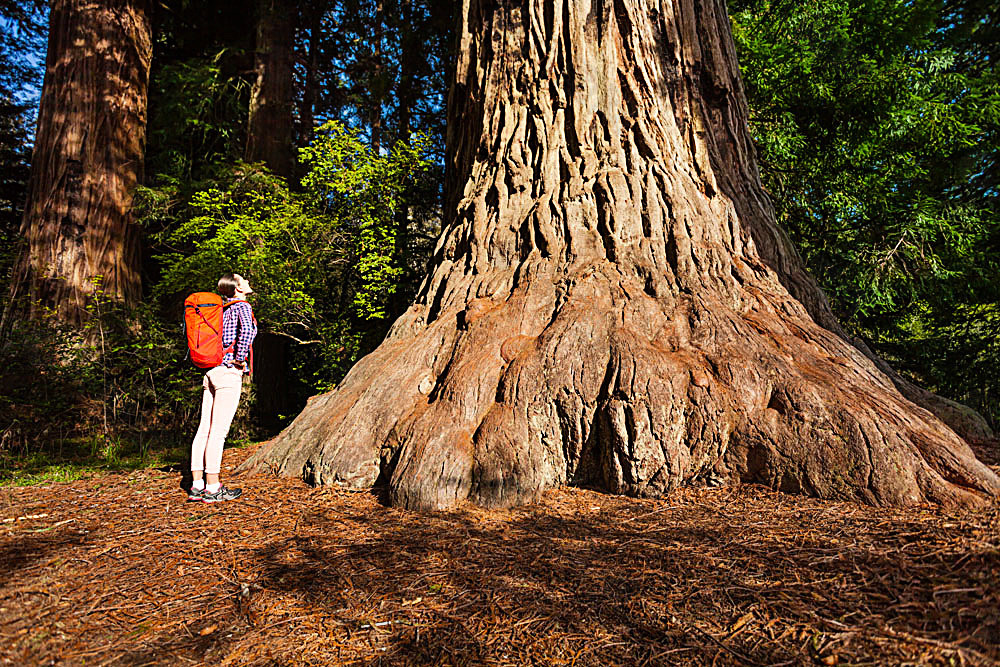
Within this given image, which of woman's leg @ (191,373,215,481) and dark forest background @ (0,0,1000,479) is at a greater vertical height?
dark forest background @ (0,0,1000,479)

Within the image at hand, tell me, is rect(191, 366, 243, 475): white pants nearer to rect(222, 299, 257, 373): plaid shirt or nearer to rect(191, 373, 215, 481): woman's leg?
rect(191, 373, 215, 481): woman's leg

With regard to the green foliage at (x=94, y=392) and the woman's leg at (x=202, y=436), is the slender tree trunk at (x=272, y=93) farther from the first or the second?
the woman's leg at (x=202, y=436)

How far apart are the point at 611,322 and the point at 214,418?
10.0 ft

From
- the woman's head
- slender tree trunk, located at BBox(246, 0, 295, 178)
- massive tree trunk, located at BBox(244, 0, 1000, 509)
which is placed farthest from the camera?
slender tree trunk, located at BBox(246, 0, 295, 178)

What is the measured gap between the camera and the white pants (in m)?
3.96

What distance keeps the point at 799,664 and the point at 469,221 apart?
4525mm

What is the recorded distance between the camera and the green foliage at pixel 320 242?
796cm

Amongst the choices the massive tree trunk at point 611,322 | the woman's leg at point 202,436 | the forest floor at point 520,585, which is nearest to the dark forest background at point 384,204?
the massive tree trunk at point 611,322

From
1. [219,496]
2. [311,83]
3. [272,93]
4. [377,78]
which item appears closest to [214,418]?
[219,496]

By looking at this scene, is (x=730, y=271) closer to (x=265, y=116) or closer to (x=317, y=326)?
(x=317, y=326)

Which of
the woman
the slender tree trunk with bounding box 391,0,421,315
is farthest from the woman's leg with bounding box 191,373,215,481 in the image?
the slender tree trunk with bounding box 391,0,421,315

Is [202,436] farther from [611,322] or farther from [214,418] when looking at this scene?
[611,322]

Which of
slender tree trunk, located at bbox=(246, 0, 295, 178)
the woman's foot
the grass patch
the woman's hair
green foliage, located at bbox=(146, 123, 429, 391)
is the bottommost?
the grass patch

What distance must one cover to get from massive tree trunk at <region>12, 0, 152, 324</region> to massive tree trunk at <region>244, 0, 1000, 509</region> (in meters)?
6.61
